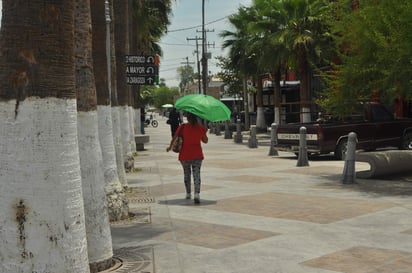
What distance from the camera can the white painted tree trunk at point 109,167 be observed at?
8531 millimetres

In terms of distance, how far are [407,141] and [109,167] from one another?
1325 centimetres

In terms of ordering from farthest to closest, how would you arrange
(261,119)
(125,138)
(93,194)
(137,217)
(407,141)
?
1. (261,119)
2. (407,141)
3. (125,138)
4. (137,217)
5. (93,194)

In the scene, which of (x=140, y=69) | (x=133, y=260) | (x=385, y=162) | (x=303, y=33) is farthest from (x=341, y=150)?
(x=133, y=260)

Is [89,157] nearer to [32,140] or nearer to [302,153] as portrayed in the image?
[32,140]

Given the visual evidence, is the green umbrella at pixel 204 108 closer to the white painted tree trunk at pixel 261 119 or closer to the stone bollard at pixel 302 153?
the stone bollard at pixel 302 153

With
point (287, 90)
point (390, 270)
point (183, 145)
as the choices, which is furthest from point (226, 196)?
point (287, 90)

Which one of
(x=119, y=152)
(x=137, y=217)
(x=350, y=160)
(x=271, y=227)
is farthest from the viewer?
(x=350, y=160)

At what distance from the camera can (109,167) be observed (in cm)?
870

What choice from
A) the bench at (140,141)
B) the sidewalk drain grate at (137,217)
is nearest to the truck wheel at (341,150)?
the sidewalk drain grate at (137,217)

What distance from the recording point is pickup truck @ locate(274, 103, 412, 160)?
17938mm

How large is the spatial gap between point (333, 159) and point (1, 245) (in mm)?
15814

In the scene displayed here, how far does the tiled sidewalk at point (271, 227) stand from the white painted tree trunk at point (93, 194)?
0.40 meters

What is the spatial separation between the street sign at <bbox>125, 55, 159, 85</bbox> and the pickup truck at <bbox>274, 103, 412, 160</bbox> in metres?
5.05

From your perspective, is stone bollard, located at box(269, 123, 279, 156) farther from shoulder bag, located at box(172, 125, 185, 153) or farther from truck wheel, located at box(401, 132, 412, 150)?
shoulder bag, located at box(172, 125, 185, 153)
